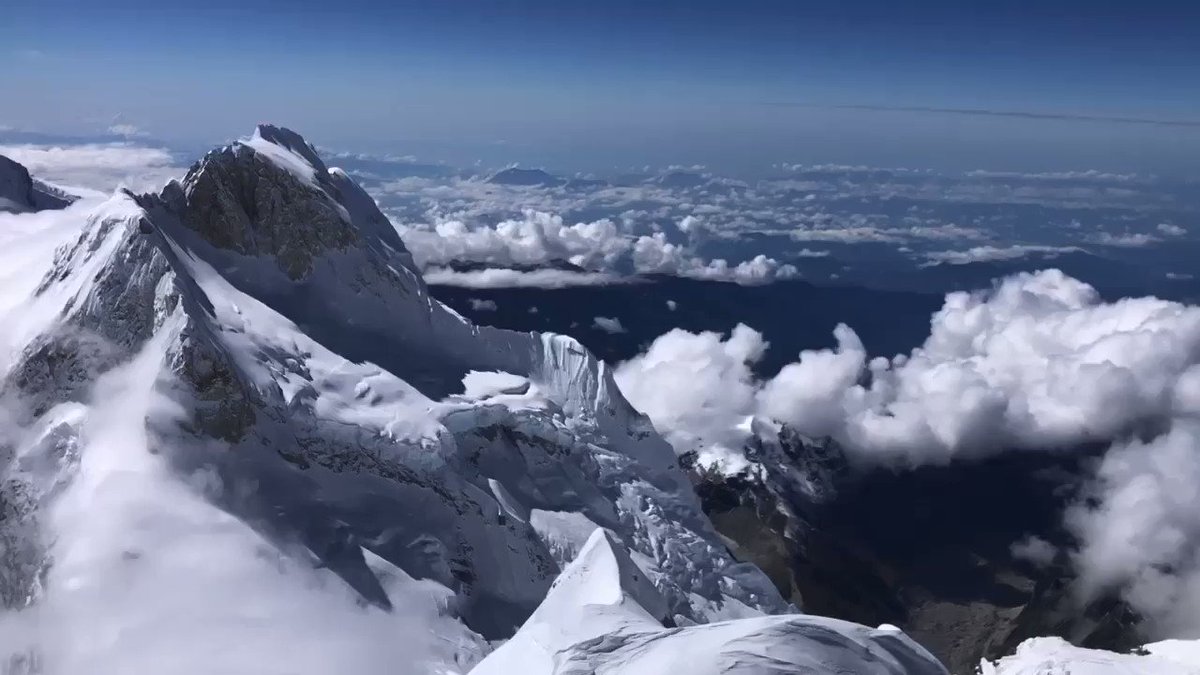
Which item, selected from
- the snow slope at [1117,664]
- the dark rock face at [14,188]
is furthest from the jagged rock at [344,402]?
the snow slope at [1117,664]

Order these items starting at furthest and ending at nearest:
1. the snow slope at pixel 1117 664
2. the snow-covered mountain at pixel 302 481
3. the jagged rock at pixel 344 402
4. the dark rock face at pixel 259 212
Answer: the snow slope at pixel 1117 664, the dark rock face at pixel 259 212, the jagged rock at pixel 344 402, the snow-covered mountain at pixel 302 481

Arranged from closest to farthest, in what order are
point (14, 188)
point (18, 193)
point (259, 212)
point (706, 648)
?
point (706, 648) < point (259, 212) < point (14, 188) < point (18, 193)

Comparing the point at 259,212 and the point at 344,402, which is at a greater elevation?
the point at 259,212

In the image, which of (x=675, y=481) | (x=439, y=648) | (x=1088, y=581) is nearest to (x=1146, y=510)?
(x=1088, y=581)

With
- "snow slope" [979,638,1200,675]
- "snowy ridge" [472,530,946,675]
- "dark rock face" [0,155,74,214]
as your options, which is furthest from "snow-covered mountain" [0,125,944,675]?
"snow slope" [979,638,1200,675]

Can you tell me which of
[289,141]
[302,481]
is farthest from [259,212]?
[302,481]

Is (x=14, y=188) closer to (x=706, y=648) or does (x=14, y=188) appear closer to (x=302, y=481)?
(x=302, y=481)

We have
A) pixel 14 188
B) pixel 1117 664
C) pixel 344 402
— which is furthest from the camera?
pixel 1117 664

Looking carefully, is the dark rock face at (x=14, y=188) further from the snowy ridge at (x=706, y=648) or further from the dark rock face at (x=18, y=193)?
the snowy ridge at (x=706, y=648)

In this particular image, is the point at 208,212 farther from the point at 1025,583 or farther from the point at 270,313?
the point at 1025,583
